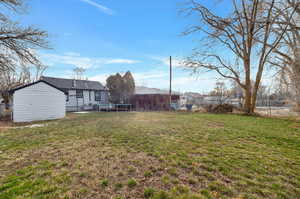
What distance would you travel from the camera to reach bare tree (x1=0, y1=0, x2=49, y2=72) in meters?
7.32

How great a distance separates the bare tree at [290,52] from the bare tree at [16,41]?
17160 mm

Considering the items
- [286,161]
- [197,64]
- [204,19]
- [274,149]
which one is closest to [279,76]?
[197,64]

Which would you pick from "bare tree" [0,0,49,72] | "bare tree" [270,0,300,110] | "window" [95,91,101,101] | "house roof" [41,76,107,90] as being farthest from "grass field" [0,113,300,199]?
"window" [95,91,101,101]

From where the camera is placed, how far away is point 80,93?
18.1 metres

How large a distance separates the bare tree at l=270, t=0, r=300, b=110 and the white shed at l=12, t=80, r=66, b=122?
18.1 m

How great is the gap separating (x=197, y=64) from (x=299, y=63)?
7.75m

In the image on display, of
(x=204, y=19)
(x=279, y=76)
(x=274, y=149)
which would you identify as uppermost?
(x=204, y=19)

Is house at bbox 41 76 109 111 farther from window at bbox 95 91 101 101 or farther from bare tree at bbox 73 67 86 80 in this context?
bare tree at bbox 73 67 86 80

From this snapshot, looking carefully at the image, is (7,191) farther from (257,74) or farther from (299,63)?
(257,74)

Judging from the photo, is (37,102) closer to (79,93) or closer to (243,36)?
(79,93)

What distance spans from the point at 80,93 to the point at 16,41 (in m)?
10.9

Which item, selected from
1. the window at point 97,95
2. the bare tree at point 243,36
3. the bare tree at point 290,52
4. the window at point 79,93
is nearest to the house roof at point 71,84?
the window at point 79,93

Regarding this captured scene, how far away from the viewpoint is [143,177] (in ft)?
7.63

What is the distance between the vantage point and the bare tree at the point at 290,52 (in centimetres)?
966
